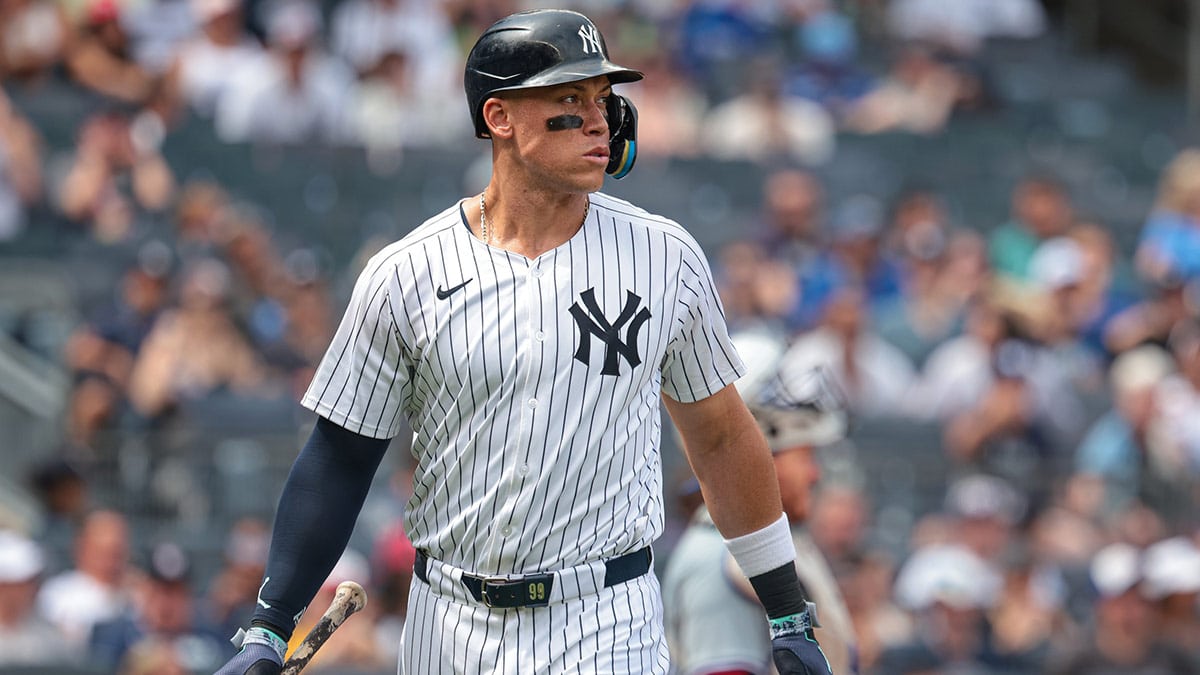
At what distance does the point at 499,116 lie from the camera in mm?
3779

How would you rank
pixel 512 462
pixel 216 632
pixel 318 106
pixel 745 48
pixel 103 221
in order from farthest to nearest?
pixel 745 48 < pixel 318 106 < pixel 103 221 < pixel 216 632 < pixel 512 462

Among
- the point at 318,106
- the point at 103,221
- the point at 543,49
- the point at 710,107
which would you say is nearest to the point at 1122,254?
the point at 710,107

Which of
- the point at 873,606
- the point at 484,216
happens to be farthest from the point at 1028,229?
the point at 484,216

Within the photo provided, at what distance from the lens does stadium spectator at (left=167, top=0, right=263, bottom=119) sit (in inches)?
463

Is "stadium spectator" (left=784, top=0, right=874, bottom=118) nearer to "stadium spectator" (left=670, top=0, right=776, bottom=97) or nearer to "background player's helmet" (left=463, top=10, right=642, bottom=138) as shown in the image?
"stadium spectator" (left=670, top=0, right=776, bottom=97)

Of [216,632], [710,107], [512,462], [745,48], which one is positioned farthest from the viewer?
[745,48]

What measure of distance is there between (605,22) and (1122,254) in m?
3.79

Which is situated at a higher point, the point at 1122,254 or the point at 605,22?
the point at 605,22

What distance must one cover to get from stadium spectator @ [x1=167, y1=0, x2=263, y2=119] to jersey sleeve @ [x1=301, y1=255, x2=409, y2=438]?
807 centimetres

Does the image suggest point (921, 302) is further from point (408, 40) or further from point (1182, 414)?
point (408, 40)

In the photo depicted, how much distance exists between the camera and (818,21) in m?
14.0

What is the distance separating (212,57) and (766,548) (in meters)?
8.65

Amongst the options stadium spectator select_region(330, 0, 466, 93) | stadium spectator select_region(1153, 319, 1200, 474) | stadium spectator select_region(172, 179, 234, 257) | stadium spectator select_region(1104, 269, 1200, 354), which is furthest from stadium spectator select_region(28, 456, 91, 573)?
stadium spectator select_region(1104, 269, 1200, 354)

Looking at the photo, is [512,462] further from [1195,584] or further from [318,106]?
[318,106]
